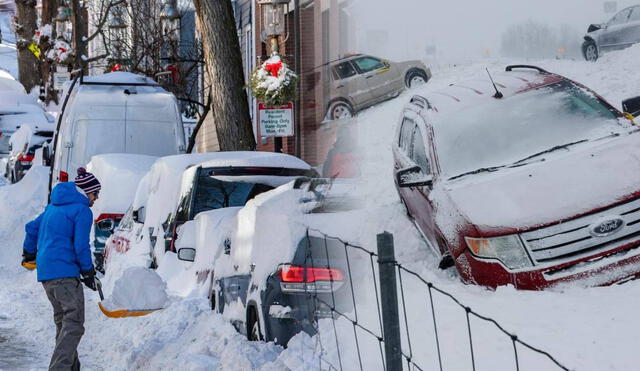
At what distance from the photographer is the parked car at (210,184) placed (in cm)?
941

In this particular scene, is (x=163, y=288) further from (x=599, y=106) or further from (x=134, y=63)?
(x=134, y=63)

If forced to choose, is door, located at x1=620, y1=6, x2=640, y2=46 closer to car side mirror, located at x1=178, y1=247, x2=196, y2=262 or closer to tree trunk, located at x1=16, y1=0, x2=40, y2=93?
car side mirror, located at x1=178, y1=247, x2=196, y2=262

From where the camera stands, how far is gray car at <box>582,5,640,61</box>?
385 centimetres

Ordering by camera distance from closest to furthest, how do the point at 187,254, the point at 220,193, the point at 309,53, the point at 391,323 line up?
the point at 391,323 < the point at 187,254 < the point at 220,193 < the point at 309,53

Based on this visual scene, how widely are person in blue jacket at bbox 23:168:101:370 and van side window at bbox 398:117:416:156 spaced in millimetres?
4565

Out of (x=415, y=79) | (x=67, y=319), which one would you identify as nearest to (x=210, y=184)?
(x=67, y=319)

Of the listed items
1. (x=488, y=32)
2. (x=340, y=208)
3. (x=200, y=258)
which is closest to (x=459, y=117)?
(x=488, y=32)

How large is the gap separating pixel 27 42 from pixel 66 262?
124 feet

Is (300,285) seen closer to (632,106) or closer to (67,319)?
(632,106)

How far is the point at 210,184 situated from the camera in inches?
381

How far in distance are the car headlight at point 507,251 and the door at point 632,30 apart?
0.74 m

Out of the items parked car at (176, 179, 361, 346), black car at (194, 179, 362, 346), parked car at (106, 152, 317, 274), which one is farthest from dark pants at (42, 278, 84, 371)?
black car at (194, 179, 362, 346)

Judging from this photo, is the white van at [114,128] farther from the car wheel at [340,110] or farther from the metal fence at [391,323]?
the car wheel at [340,110]

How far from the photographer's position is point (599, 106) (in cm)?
405
